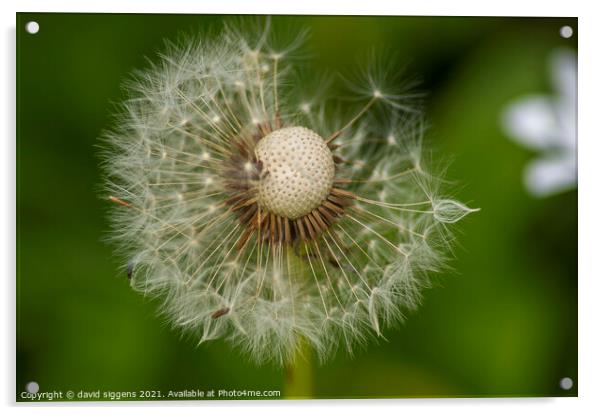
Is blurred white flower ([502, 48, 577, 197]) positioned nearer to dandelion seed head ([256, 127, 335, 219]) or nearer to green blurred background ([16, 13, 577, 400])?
green blurred background ([16, 13, 577, 400])

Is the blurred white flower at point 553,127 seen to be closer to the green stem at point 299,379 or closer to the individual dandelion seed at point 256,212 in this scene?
the individual dandelion seed at point 256,212

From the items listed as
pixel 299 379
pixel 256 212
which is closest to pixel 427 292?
pixel 299 379

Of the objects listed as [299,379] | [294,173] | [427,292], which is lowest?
[299,379]

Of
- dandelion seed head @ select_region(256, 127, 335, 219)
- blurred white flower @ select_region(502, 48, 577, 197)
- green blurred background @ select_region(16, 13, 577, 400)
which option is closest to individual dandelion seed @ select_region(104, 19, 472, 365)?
dandelion seed head @ select_region(256, 127, 335, 219)

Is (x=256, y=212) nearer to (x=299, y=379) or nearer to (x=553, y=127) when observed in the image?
(x=299, y=379)
